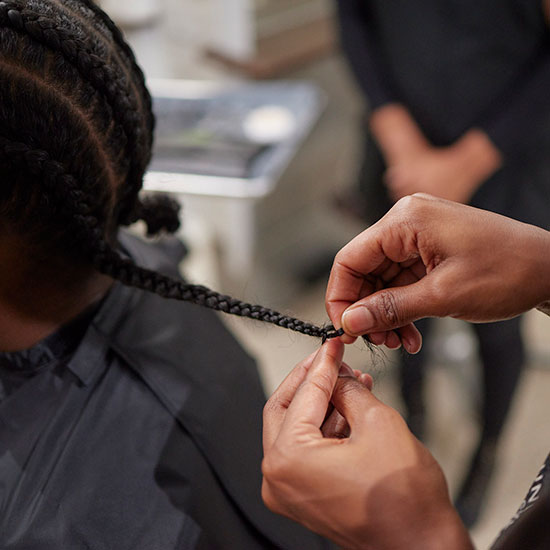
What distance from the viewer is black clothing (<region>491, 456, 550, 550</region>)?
0.44 metres

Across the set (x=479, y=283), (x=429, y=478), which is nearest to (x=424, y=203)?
(x=479, y=283)

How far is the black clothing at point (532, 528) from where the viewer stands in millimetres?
439

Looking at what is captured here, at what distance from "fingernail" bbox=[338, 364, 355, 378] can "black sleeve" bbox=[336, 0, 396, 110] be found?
89cm

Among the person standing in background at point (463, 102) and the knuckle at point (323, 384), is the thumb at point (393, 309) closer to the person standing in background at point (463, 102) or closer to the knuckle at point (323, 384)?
the knuckle at point (323, 384)

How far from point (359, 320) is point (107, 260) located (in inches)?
11.0

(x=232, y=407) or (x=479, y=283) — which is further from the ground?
(x=479, y=283)

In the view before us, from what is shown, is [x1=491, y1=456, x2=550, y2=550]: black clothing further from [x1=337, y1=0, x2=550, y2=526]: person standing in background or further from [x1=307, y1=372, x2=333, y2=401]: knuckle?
[x1=337, y1=0, x2=550, y2=526]: person standing in background

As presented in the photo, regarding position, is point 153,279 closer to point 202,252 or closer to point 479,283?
point 479,283

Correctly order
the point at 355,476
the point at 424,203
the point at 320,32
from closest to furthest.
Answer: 1. the point at 355,476
2. the point at 424,203
3. the point at 320,32

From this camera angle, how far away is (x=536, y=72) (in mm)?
1189

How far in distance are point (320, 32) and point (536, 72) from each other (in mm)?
1081

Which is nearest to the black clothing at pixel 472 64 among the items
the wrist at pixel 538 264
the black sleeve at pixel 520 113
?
the black sleeve at pixel 520 113

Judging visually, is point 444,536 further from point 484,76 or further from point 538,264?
point 484,76

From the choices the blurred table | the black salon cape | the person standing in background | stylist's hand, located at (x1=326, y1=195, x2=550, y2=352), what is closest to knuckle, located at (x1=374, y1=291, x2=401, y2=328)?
stylist's hand, located at (x1=326, y1=195, x2=550, y2=352)
